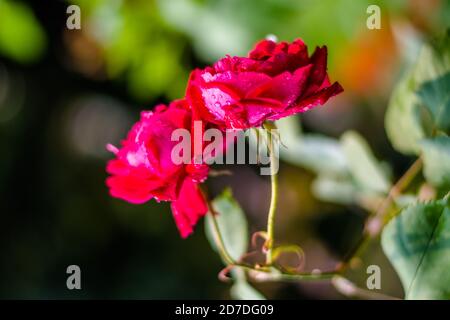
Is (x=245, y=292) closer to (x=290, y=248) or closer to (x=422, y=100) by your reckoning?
(x=290, y=248)

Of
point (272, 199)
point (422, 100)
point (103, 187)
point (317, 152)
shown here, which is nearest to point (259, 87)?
point (272, 199)

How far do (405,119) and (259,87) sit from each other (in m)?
0.21

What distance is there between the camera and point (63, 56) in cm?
168

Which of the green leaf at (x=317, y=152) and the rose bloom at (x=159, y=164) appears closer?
the rose bloom at (x=159, y=164)

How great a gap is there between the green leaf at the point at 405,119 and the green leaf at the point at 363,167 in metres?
0.06

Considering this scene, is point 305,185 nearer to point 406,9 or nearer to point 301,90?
point 406,9

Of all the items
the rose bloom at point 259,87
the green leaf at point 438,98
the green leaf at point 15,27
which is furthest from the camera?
the green leaf at point 15,27

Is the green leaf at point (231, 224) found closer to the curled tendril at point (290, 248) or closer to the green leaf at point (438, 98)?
the curled tendril at point (290, 248)

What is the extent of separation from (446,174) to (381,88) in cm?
103

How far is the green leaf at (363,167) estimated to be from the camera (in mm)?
616

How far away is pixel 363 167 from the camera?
0.62m

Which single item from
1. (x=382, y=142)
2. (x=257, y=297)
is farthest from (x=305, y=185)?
(x=257, y=297)

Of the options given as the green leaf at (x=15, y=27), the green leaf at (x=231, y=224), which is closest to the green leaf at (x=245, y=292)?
the green leaf at (x=231, y=224)

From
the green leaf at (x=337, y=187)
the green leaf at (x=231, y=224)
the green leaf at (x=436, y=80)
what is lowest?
the green leaf at (x=231, y=224)
